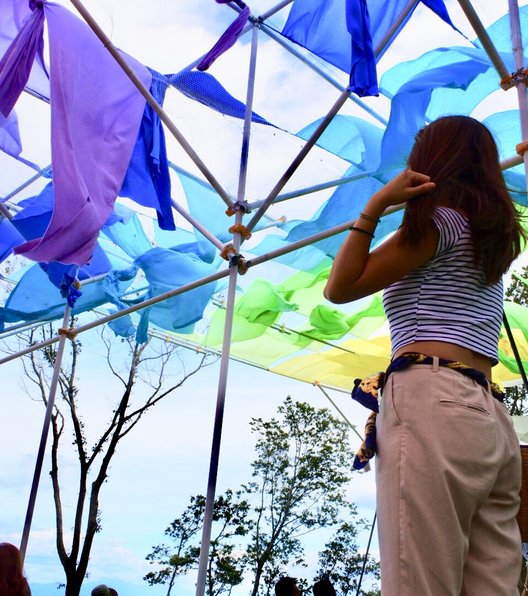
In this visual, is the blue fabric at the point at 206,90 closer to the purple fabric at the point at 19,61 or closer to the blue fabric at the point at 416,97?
the purple fabric at the point at 19,61

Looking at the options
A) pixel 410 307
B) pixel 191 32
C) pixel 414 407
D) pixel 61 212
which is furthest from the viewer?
pixel 191 32

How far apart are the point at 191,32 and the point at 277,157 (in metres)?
1.18

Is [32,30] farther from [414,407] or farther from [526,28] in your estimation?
[414,407]

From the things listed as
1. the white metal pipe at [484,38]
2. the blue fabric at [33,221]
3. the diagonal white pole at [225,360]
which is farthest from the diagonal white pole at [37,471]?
the white metal pipe at [484,38]

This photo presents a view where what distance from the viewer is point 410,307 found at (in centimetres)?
110

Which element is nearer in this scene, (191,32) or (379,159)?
(379,159)

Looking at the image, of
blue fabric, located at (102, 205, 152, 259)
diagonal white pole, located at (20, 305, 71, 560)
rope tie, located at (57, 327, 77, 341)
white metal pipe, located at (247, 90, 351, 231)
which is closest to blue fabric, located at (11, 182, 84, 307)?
rope tie, located at (57, 327, 77, 341)

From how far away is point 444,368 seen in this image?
1.01 meters

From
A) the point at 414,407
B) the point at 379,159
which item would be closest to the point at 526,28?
the point at 379,159

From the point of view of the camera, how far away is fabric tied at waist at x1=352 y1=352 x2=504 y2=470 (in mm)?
1023

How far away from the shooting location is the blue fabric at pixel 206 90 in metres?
3.27

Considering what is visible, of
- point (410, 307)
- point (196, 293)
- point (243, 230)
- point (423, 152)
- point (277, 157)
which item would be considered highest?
point (277, 157)

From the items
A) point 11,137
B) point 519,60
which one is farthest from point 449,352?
point 11,137

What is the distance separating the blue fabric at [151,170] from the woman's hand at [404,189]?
7.50 ft
